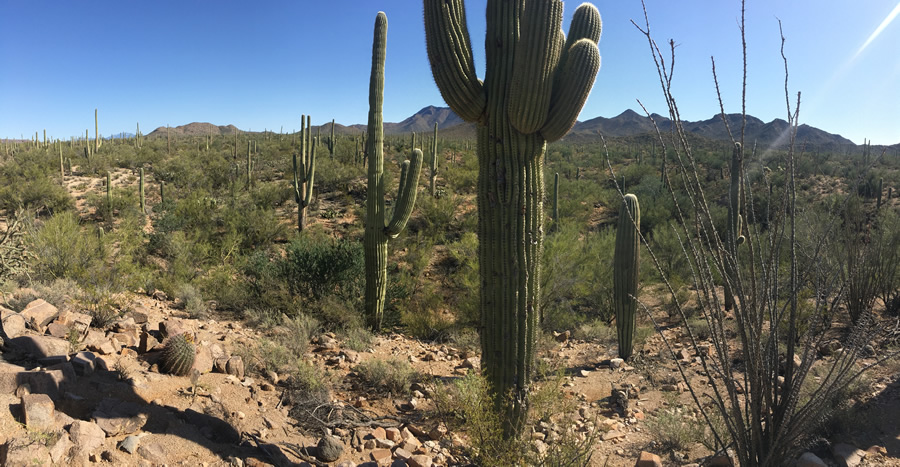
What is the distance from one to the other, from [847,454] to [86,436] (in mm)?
6272

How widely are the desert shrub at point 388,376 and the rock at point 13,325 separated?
3.56 metres

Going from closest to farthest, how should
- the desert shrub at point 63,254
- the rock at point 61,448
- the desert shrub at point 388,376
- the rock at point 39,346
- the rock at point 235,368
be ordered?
the rock at point 61,448 → the rock at point 39,346 → the rock at point 235,368 → the desert shrub at point 388,376 → the desert shrub at point 63,254

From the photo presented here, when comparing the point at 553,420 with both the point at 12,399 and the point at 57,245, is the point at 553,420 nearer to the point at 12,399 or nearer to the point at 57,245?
the point at 12,399

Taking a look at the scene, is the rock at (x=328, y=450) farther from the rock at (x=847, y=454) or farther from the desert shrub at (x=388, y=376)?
the rock at (x=847, y=454)

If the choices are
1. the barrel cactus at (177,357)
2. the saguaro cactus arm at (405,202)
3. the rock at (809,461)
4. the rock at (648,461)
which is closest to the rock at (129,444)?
the barrel cactus at (177,357)

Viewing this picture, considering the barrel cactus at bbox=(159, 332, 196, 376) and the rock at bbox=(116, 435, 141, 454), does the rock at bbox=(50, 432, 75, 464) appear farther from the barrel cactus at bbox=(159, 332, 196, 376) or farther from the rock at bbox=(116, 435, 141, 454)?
the barrel cactus at bbox=(159, 332, 196, 376)

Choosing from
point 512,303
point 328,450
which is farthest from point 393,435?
point 512,303

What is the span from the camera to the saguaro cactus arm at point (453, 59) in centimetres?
448

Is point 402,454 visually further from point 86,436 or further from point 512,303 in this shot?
point 86,436

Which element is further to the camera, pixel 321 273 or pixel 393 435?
pixel 321 273

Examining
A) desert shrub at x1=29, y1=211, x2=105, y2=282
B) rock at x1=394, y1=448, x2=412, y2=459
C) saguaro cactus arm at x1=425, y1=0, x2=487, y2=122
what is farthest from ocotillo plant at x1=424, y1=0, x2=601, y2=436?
desert shrub at x1=29, y1=211, x2=105, y2=282

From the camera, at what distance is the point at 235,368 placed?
5.36 metres

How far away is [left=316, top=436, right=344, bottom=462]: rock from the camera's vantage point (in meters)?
4.15

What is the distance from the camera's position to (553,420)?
5352 mm
